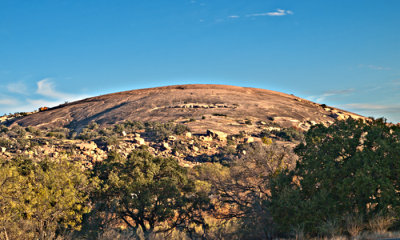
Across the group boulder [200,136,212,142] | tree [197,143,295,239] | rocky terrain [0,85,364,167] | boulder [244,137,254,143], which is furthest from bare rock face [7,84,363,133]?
tree [197,143,295,239]

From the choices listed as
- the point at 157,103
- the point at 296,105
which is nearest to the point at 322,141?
the point at 157,103

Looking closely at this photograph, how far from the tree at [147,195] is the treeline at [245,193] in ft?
0.19

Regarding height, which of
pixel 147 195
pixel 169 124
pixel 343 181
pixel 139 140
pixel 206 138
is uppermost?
pixel 169 124

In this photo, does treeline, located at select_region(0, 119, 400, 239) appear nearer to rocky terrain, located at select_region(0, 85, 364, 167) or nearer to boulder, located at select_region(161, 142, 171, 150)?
rocky terrain, located at select_region(0, 85, 364, 167)

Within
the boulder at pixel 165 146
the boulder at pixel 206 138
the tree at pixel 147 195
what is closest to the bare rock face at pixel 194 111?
the boulder at pixel 206 138

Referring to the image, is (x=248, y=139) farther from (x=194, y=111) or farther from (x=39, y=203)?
(x=39, y=203)

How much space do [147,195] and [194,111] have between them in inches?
2051

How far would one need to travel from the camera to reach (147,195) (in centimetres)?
2019

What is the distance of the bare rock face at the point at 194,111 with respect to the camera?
65.1 metres

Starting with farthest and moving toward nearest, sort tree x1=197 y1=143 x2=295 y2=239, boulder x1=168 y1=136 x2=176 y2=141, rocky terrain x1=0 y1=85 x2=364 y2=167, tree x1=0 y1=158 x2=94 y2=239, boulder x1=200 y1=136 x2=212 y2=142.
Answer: boulder x1=200 y1=136 x2=212 y2=142 → boulder x1=168 y1=136 x2=176 y2=141 → rocky terrain x1=0 y1=85 x2=364 y2=167 → tree x1=197 y1=143 x2=295 y2=239 → tree x1=0 y1=158 x2=94 y2=239

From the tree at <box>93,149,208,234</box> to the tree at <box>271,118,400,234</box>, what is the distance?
22.5ft

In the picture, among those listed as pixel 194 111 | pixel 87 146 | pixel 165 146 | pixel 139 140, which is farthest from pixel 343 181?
pixel 194 111

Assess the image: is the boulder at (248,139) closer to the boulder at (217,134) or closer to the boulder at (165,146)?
the boulder at (217,134)

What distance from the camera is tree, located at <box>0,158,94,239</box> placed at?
16531 mm
